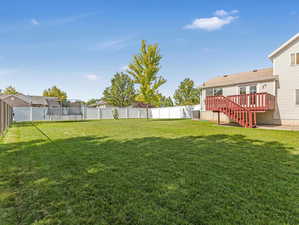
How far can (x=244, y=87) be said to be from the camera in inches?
515

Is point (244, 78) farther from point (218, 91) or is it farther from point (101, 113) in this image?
point (101, 113)

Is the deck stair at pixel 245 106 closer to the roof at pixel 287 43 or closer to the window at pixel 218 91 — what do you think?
the window at pixel 218 91

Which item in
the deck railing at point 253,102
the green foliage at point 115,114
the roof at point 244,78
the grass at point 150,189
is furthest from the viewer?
the green foliage at point 115,114

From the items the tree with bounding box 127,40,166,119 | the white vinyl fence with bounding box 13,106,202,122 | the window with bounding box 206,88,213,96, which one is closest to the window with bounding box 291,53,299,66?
the window with bounding box 206,88,213,96

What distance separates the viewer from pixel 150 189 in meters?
2.24

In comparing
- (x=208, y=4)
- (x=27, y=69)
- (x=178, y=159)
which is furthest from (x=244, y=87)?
(x=27, y=69)

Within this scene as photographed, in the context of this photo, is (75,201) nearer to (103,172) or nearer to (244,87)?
(103,172)

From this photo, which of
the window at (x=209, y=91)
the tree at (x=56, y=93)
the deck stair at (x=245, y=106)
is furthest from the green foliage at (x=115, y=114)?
the tree at (x=56, y=93)

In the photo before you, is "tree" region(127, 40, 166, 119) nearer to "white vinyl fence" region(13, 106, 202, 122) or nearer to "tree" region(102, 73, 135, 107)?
"white vinyl fence" region(13, 106, 202, 122)

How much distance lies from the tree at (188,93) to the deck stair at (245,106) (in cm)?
2445

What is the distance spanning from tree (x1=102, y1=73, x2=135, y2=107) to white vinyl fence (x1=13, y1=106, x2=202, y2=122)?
63.8ft

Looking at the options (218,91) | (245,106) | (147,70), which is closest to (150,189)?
(245,106)

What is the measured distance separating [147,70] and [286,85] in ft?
39.9

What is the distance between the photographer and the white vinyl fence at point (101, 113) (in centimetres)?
1880
